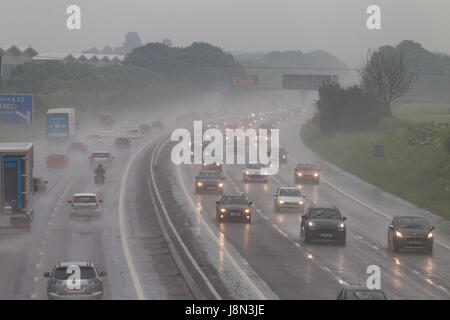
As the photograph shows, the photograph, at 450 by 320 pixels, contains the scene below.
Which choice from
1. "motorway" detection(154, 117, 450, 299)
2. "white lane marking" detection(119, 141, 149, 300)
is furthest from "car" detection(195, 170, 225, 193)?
"white lane marking" detection(119, 141, 149, 300)

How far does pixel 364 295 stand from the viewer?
2073 centimetres

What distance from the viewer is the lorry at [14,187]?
3869 centimetres

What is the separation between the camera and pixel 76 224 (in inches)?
1859

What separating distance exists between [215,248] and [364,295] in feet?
60.6

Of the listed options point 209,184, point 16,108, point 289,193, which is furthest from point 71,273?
point 16,108

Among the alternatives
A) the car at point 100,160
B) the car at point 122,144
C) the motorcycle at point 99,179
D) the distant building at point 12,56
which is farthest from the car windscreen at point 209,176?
the distant building at point 12,56

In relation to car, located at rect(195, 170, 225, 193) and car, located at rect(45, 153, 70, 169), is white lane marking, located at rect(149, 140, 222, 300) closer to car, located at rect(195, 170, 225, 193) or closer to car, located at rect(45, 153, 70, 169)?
car, located at rect(195, 170, 225, 193)

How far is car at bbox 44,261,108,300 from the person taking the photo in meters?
24.7

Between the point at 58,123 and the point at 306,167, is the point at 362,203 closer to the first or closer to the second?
the point at 306,167

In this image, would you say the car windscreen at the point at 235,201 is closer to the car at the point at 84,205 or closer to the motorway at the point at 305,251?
the motorway at the point at 305,251
